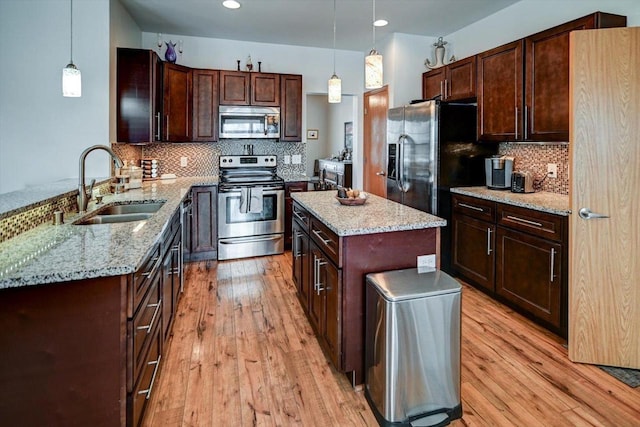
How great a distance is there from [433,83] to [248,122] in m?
2.32

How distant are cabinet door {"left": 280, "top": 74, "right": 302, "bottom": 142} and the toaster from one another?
108 inches

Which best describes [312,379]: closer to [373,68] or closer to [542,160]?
[373,68]

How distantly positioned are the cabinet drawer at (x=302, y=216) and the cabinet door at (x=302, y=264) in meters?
0.05

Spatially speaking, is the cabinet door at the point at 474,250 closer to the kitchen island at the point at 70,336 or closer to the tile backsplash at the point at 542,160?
the tile backsplash at the point at 542,160

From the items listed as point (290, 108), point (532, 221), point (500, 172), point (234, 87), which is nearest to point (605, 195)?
point (532, 221)

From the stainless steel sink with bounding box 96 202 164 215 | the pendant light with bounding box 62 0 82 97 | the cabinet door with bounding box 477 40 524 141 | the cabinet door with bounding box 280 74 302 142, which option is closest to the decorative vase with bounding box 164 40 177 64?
the cabinet door with bounding box 280 74 302 142

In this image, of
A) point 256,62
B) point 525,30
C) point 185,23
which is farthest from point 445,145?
point 185,23

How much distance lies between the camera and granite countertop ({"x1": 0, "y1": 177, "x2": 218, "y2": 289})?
4.25ft

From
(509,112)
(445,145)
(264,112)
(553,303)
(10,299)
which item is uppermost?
(264,112)

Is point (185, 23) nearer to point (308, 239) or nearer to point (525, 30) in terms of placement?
point (308, 239)

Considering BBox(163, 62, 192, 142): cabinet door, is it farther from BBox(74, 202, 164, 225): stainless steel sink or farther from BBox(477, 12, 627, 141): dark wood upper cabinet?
BBox(477, 12, 627, 141): dark wood upper cabinet

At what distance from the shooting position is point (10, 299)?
1271mm

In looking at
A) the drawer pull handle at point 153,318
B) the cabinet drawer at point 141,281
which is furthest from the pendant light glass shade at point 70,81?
the drawer pull handle at point 153,318

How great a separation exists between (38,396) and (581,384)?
257 cm
